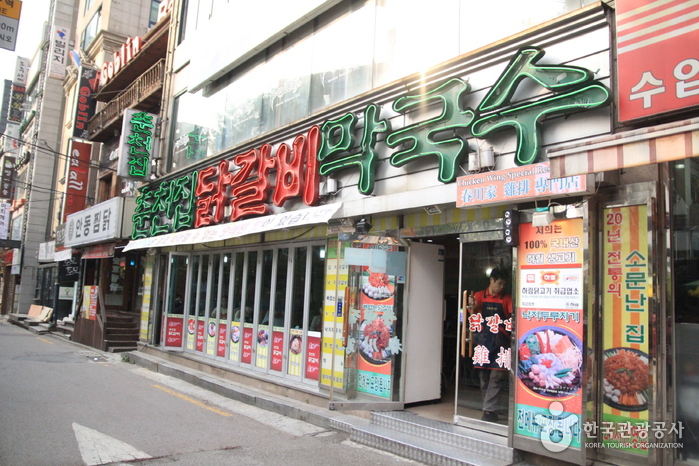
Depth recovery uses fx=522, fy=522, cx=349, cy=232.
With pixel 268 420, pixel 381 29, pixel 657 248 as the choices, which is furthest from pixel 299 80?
pixel 657 248

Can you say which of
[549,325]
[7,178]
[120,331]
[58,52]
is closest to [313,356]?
[549,325]

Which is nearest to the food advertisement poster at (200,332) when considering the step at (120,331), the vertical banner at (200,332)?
the vertical banner at (200,332)

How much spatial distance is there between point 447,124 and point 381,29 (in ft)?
8.68

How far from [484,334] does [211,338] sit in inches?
307

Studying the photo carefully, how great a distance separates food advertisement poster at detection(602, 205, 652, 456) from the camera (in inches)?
200

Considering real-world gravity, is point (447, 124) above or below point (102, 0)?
below

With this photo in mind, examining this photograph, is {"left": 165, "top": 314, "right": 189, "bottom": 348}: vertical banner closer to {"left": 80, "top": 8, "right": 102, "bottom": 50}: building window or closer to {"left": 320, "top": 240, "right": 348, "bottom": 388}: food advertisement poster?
{"left": 320, "top": 240, "right": 348, "bottom": 388}: food advertisement poster

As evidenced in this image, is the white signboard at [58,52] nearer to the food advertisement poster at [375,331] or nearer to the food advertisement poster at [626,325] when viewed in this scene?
the food advertisement poster at [375,331]

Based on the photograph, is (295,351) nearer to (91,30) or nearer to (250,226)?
(250,226)

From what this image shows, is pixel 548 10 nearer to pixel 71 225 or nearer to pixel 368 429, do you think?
pixel 368 429

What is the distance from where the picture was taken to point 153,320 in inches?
581

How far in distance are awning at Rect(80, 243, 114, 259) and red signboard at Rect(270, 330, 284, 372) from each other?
30.1ft

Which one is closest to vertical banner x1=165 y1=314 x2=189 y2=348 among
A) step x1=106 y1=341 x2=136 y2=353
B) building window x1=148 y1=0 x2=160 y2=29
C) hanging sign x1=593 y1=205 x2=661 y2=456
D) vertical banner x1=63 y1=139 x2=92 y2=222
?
step x1=106 y1=341 x2=136 y2=353

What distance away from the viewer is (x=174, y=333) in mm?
13688
